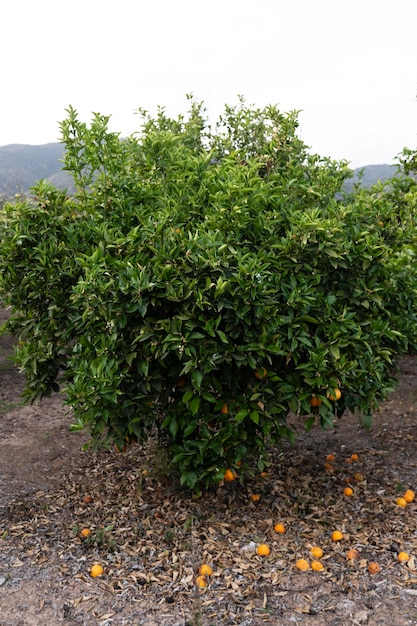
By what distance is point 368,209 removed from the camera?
4.05 m

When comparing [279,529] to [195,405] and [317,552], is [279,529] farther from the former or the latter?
[195,405]

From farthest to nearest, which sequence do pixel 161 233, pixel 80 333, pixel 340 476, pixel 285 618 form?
pixel 340 476 → pixel 80 333 → pixel 161 233 → pixel 285 618

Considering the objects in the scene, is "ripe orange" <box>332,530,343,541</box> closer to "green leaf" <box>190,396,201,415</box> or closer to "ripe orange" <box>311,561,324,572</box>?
"ripe orange" <box>311,561,324,572</box>

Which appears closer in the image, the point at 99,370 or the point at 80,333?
the point at 99,370

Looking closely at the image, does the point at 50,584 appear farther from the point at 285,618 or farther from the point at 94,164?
the point at 94,164

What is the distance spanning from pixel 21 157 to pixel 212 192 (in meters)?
99.1

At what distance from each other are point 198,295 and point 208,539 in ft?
6.06

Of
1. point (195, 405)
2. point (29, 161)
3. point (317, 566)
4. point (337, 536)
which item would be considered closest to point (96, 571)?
point (195, 405)

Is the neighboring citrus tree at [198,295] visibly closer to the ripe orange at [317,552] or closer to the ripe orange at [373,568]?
the ripe orange at [317,552]

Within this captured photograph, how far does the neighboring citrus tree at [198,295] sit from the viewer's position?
3262 millimetres

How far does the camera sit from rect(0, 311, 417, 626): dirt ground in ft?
10.5

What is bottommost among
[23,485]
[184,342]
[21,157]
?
[23,485]

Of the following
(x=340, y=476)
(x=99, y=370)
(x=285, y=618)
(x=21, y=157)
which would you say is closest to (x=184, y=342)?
(x=99, y=370)

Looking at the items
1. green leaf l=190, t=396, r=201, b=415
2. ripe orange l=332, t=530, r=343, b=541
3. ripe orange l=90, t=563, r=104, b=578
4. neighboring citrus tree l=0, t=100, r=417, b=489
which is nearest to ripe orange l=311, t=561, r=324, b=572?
ripe orange l=332, t=530, r=343, b=541
